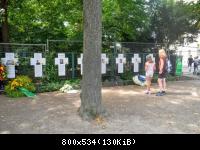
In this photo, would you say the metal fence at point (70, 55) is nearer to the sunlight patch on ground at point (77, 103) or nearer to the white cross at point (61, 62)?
the white cross at point (61, 62)

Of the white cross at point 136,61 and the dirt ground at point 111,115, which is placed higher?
the white cross at point 136,61

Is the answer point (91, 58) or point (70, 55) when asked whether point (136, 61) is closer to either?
point (70, 55)

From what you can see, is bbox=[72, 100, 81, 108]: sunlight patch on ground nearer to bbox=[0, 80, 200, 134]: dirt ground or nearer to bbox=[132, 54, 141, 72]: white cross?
bbox=[0, 80, 200, 134]: dirt ground

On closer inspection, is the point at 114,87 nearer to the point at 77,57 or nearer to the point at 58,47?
the point at 77,57

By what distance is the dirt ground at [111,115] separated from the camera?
25.4 feet

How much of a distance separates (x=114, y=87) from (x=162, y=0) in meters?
9.69

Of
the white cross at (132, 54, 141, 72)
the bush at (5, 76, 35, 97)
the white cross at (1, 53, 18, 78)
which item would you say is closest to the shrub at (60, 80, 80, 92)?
the bush at (5, 76, 35, 97)

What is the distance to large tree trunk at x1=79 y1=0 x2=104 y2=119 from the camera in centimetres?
848

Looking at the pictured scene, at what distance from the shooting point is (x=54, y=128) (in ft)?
25.2

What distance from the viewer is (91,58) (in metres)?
8.55

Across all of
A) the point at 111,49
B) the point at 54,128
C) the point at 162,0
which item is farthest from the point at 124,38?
the point at 54,128

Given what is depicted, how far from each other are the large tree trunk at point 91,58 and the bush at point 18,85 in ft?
14.5

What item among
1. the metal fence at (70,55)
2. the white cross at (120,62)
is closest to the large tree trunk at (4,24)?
the metal fence at (70,55)

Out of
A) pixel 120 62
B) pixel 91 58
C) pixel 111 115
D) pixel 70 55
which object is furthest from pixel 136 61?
pixel 91 58
